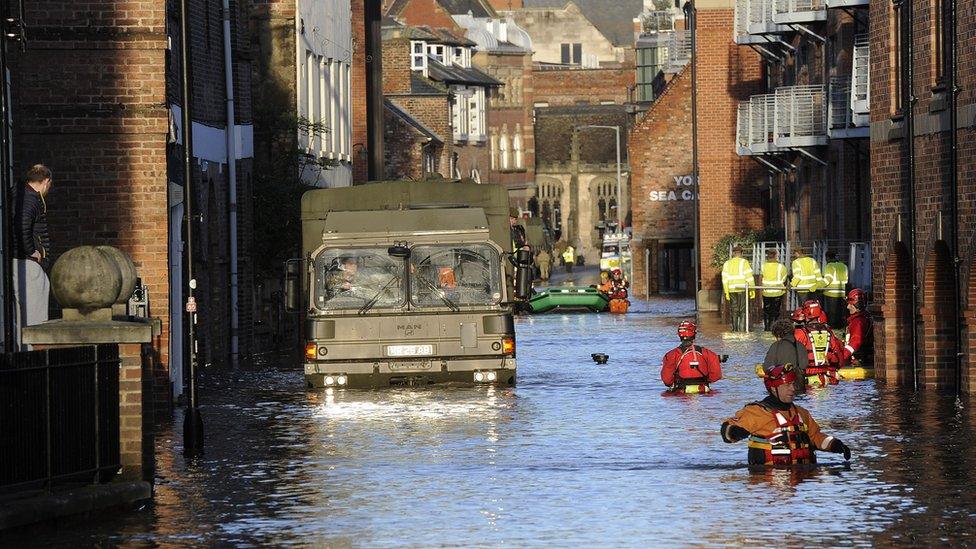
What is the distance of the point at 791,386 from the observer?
53.4ft

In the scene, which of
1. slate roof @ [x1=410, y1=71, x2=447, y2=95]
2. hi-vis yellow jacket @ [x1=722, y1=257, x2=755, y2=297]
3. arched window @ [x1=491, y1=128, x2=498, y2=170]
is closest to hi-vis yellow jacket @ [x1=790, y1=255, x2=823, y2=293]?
hi-vis yellow jacket @ [x1=722, y1=257, x2=755, y2=297]

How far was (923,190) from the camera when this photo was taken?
86.4 feet

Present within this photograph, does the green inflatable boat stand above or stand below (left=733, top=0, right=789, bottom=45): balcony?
below

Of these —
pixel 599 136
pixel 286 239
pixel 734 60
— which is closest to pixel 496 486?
pixel 286 239

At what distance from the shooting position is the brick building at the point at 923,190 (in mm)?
24547

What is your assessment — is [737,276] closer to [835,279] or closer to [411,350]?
[835,279]

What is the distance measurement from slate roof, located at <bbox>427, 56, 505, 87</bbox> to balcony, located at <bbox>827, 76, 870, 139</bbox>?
239 feet

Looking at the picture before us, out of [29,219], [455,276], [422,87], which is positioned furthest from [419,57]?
[29,219]

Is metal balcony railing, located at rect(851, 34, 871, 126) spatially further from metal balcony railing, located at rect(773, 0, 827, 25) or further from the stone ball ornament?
the stone ball ornament

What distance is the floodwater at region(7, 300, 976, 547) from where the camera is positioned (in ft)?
43.3

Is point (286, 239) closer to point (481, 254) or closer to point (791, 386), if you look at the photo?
point (481, 254)

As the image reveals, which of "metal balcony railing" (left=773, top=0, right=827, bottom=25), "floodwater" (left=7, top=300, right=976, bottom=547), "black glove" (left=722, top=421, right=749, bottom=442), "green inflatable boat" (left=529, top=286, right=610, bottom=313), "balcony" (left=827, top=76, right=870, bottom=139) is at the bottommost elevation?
"floodwater" (left=7, top=300, right=976, bottom=547)

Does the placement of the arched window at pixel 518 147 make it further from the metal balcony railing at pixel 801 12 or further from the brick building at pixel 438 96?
the metal balcony railing at pixel 801 12

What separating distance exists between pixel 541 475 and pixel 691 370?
9.45 metres
